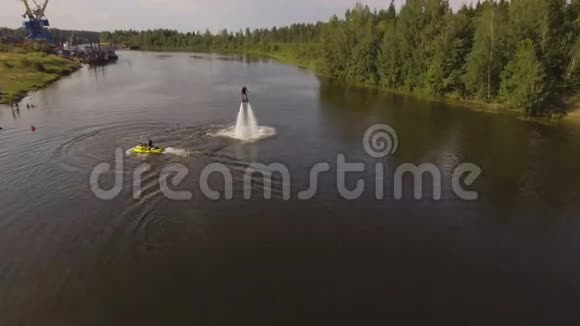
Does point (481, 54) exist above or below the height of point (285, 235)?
above

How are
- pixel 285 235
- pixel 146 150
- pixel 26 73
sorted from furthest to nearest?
pixel 26 73 → pixel 146 150 → pixel 285 235

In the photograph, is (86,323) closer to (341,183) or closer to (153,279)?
(153,279)

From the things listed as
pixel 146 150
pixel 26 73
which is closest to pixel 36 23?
pixel 26 73

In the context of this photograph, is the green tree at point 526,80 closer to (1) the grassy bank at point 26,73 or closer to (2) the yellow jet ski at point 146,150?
(2) the yellow jet ski at point 146,150

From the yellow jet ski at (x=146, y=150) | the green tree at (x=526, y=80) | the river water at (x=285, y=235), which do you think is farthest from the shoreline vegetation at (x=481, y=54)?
the yellow jet ski at (x=146, y=150)

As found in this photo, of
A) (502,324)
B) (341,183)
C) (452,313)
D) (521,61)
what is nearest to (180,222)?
(341,183)

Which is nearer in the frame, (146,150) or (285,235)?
(285,235)

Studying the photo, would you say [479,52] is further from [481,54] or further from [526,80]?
[526,80]
